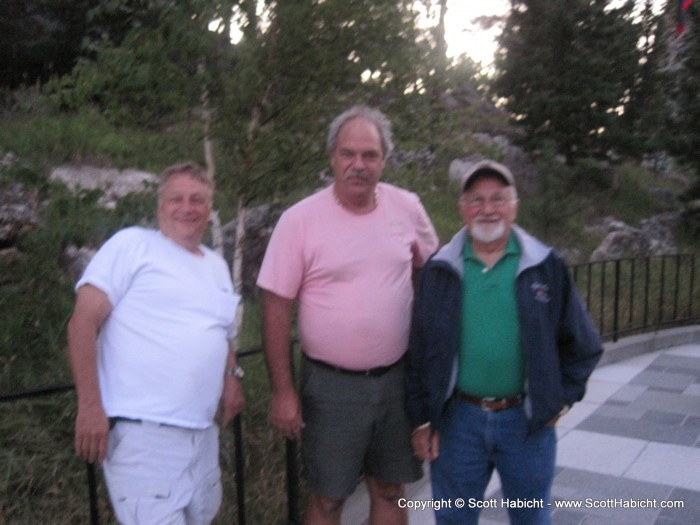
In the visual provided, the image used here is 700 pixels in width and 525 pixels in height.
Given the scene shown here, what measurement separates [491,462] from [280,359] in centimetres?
88

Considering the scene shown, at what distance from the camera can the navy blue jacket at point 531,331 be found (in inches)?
99.5

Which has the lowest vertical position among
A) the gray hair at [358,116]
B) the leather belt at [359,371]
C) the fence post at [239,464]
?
the fence post at [239,464]

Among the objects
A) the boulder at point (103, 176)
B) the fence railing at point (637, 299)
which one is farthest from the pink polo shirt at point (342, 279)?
the boulder at point (103, 176)

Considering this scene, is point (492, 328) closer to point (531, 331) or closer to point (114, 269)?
point (531, 331)

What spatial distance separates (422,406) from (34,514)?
1827 mm

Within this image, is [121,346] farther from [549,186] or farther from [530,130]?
[530,130]

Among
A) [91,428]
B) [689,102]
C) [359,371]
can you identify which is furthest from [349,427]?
[689,102]

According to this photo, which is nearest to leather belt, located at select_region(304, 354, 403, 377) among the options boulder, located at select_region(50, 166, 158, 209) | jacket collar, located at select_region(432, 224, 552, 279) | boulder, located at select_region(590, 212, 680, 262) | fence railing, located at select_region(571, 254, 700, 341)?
jacket collar, located at select_region(432, 224, 552, 279)

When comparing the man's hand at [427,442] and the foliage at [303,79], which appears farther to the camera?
the foliage at [303,79]

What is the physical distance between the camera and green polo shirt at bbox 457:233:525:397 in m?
2.57

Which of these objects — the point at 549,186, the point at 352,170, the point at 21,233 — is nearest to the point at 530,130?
the point at 549,186

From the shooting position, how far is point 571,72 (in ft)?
60.0

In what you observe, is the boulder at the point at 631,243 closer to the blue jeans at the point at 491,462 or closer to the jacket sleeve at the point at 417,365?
the blue jeans at the point at 491,462

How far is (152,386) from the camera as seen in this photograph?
2.22 m
